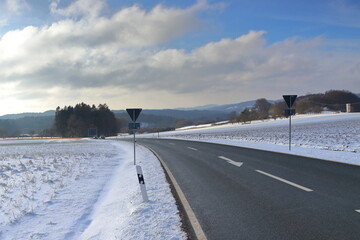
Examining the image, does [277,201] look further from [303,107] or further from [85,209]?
[303,107]

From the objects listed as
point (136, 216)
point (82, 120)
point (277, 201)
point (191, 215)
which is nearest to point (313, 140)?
point (277, 201)

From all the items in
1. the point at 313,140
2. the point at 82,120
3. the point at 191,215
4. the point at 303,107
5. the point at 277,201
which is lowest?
the point at 191,215

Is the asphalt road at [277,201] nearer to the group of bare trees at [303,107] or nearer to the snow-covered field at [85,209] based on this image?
the snow-covered field at [85,209]

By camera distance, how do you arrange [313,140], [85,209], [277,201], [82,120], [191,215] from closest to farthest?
[191,215]
[277,201]
[85,209]
[313,140]
[82,120]

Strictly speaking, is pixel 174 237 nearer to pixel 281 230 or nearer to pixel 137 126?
pixel 281 230

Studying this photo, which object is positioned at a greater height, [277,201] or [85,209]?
[277,201]

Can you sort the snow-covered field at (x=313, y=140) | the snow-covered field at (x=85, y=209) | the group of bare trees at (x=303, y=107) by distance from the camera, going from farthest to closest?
the group of bare trees at (x=303, y=107) → the snow-covered field at (x=313, y=140) → the snow-covered field at (x=85, y=209)

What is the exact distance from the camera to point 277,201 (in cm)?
572

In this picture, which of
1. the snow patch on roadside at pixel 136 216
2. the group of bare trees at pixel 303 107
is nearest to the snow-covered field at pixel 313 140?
the snow patch on roadside at pixel 136 216

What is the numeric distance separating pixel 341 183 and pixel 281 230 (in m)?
3.89

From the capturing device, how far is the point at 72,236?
4965 millimetres

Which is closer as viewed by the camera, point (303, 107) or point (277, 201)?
point (277, 201)

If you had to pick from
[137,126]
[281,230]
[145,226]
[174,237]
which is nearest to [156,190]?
[145,226]

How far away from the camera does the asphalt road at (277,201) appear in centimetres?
425
